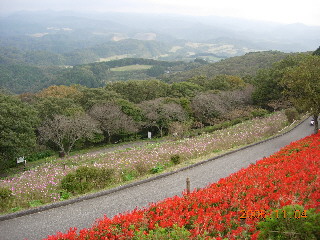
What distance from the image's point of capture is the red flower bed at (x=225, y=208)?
6.13 metres

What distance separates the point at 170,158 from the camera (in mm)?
16031

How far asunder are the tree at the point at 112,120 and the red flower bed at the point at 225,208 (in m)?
25.1

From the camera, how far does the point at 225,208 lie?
7.04 meters

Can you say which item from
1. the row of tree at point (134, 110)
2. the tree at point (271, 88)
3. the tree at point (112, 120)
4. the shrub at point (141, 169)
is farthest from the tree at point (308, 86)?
the tree at point (112, 120)

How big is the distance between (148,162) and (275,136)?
11173 millimetres

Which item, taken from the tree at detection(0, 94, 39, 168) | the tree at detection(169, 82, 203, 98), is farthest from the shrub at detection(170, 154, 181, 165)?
the tree at detection(169, 82, 203, 98)

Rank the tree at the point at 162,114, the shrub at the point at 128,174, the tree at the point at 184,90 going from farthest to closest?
the tree at the point at 184,90, the tree at the point at 162,114, the shrub at the point at 128,174

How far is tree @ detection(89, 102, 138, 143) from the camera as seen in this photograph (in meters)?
33.2

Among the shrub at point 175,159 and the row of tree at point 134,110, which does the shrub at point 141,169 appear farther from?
the row of tree at point 134,110

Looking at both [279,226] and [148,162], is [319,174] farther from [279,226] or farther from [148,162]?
[148,162]

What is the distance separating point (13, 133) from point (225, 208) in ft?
73.0

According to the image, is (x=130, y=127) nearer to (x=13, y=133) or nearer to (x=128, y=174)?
(x=13, y=133)

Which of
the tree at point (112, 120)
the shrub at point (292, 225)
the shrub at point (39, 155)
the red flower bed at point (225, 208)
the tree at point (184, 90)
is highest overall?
the shrub at point (292, 225)

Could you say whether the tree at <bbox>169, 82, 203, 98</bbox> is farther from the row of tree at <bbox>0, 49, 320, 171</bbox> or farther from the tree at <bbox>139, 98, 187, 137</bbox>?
the tree at <bbox>139, 98, 187, 137</bbox>
